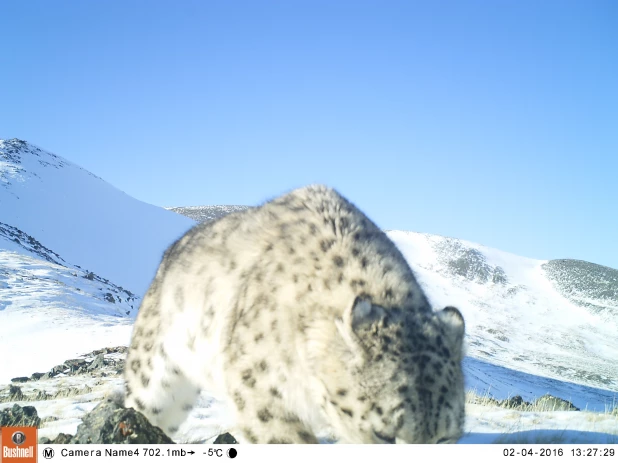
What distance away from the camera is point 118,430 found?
5461mm

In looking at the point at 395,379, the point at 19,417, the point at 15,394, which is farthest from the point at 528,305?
the point at 395,379

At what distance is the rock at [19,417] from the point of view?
8102 mm

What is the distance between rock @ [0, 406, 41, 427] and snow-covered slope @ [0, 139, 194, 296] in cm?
4893

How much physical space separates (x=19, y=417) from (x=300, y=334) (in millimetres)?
6391

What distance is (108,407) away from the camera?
595 centimetres

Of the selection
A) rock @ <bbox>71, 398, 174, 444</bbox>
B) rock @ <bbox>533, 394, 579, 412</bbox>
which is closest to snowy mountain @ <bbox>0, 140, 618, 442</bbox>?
rock @ <bbox>533, 394, 579, 412</bbox>

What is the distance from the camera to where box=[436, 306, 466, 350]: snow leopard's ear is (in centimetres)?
450

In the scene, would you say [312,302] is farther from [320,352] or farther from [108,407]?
[108,407]

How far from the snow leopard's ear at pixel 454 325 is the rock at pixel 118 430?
11.4ft

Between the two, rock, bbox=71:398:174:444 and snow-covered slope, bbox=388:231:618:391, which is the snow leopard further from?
snow-covered slope, bbox=388:231:618:391

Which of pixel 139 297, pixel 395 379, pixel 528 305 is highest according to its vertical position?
pixel 395 379
